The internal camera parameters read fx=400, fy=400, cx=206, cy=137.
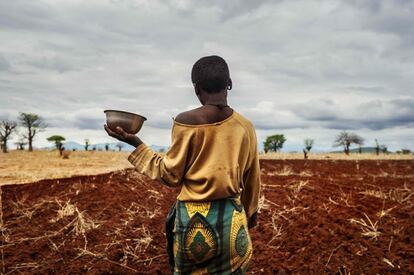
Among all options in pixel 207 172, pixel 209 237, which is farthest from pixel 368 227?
pixel 207 172

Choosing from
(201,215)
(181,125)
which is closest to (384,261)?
(201,215)

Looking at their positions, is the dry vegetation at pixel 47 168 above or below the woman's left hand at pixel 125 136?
below

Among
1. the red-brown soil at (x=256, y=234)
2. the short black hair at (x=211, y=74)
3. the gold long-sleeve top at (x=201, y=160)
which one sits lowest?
the red-brown soil at (x=256, y=234)

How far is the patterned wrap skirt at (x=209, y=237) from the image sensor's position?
6.56ft

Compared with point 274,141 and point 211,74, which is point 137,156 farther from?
point 274,141

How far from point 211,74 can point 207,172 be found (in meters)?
0.50

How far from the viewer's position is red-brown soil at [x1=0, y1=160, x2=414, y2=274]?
149 inches

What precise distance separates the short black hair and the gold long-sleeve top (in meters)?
0.18

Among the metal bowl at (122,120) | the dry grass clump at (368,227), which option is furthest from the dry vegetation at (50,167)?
the metal bowl at (122,120)

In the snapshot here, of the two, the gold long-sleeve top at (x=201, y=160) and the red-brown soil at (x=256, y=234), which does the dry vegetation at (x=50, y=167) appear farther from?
the gold long-sleeve top at (x=201, y=160)

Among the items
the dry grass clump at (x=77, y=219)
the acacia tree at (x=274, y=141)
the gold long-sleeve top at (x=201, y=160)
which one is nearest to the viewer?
the gold long-sleeve top at (x=201, y=160)

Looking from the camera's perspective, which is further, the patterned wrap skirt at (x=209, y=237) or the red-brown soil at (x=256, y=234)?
the red-brown soil at (x=256, y=234)

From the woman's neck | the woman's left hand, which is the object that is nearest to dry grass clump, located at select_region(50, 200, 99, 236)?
the woman's left hand

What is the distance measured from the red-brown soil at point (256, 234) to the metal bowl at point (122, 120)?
205 centimetres
